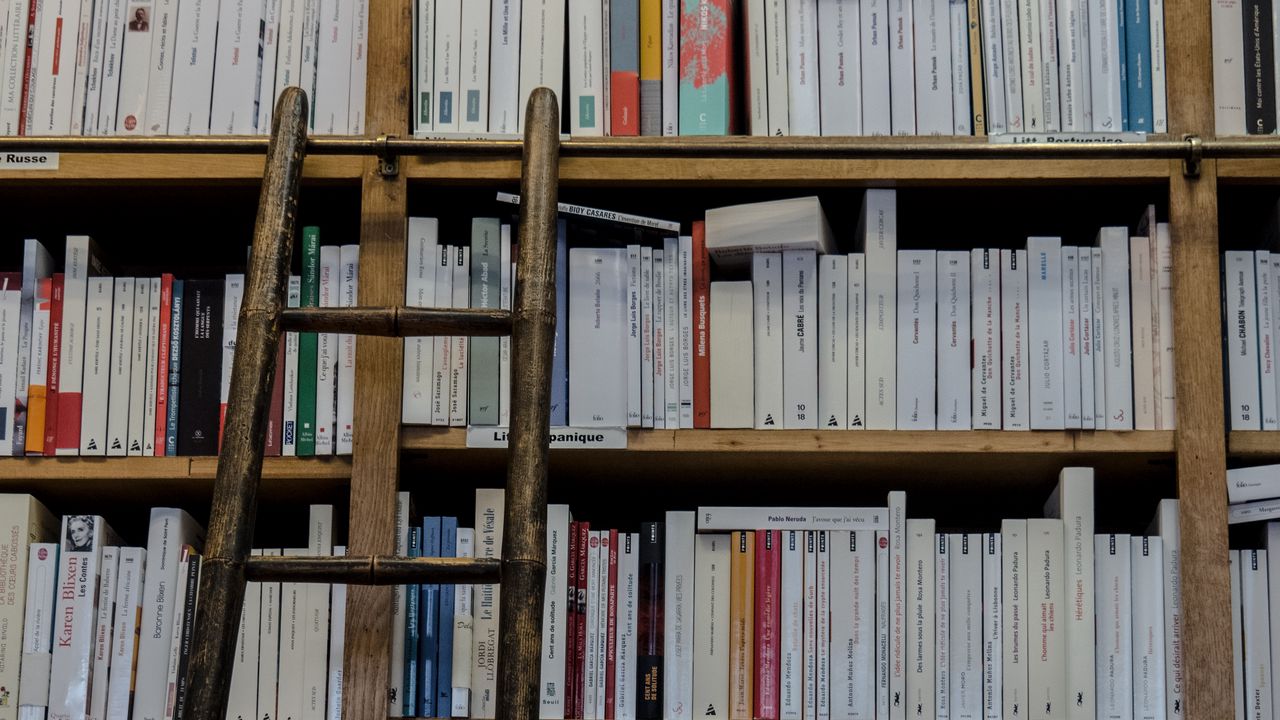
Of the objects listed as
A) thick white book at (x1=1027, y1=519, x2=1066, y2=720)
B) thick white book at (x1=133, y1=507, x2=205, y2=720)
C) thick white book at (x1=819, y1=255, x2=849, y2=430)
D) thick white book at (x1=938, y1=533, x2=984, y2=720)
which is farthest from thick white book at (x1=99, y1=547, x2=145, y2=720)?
thick white book at (x1=1027, y1=519, x2=1066, y2=720)

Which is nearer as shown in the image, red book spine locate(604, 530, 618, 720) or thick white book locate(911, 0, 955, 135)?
red book spine locate(604, 530, 618, 720)

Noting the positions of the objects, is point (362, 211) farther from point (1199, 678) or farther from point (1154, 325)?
point (1199, 678)

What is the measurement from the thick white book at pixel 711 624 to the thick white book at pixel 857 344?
0.67 feet

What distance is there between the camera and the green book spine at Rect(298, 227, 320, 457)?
1968mm

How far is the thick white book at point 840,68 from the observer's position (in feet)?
6.73

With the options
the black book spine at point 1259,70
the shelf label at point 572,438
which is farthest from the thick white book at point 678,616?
the black book spine at point 1259,70

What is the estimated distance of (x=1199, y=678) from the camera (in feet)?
6.04

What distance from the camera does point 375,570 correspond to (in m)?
1.70

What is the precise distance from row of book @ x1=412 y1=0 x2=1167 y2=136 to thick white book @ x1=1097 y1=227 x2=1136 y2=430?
0.49ft

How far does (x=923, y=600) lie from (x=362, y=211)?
2.71 feet

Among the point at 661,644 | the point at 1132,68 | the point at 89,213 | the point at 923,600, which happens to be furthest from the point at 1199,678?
the point at 89,213

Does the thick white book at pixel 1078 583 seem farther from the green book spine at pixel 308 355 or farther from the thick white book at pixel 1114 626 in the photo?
the green book spine at pixel 308 355

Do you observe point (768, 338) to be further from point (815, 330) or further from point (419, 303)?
point (419, 303)

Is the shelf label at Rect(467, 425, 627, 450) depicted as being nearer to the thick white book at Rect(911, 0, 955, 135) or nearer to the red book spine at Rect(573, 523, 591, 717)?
the red book spine at Rect(573, 523, 591, 717)
